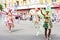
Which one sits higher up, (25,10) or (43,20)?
(43,20)

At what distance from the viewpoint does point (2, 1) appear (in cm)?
8612

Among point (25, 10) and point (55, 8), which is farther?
point (25, 10)

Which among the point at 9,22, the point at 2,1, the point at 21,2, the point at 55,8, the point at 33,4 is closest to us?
the point at 9,22

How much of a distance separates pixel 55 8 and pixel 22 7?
1192 centimetres

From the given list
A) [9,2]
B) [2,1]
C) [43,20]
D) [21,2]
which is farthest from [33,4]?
[43,20]

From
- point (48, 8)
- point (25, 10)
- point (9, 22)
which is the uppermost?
point (48, 8)

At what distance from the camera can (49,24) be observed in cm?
1445

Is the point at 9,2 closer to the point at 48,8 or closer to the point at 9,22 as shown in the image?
the point at 9,22

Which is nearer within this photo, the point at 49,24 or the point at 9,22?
the point at 49,24

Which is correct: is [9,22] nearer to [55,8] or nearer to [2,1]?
[55,8]

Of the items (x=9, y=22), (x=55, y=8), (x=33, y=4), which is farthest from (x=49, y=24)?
(x=33, y=4)

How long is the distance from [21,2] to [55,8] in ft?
46.5

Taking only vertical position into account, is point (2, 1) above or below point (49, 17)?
below

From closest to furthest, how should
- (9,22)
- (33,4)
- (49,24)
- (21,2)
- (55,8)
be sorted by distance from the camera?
1. (49,24)
2. (9,22)
3. (55,8)
4. (33,4)
5. (21,2)
